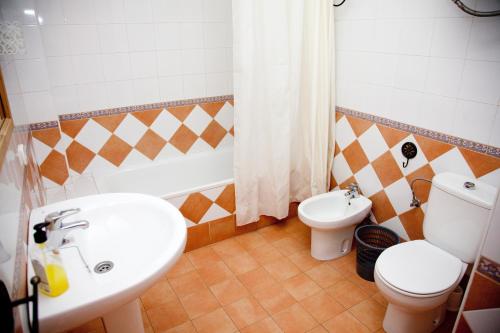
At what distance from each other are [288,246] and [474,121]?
148cm

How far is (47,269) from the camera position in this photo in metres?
0.96

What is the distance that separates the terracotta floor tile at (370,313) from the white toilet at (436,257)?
0.07 m

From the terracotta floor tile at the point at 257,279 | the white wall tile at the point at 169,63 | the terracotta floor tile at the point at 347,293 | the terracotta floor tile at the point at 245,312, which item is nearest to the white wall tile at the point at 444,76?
the terracotta floor tile at the point at 347,293

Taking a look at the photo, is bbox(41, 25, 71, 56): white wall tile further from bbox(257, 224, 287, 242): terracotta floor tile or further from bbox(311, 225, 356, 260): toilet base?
bbox(311, 225, 356, 260): toilet base

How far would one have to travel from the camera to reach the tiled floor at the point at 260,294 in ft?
6.34

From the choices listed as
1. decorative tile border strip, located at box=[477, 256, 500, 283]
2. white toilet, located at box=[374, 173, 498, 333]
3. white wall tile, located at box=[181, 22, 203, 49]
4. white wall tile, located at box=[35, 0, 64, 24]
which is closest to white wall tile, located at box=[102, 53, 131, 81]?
white wall tile, located at box=[35, 0, 64, 24]

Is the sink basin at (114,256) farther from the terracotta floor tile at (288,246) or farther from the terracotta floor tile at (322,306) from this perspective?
the terracotta floor tile at (288,246)

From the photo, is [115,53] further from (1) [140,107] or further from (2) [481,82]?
(2) [481,82]

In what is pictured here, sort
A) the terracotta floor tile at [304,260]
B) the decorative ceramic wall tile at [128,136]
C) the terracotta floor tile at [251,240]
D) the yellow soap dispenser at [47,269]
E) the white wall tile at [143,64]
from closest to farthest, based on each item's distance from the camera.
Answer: the yellow soap dispenser at [47,269] → the decorative ceramic wall tile at [128,136] → the terracotta floor tile at [304,260] → the white wall tile at [143,64] → the terracotta floor tile at [251,240]

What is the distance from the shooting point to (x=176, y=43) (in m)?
2.61

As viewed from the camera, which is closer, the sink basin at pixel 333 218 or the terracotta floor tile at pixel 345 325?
the terracotta floor tile at pixel 345 325

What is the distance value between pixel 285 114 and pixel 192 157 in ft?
3.17

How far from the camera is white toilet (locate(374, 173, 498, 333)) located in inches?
63.9

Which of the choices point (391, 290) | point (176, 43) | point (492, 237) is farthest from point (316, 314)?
point (176, 43)
